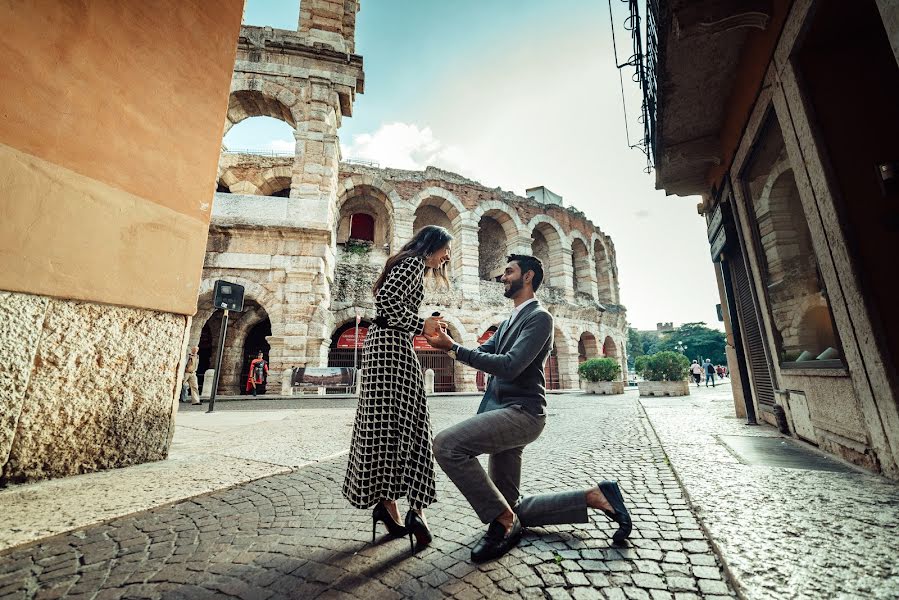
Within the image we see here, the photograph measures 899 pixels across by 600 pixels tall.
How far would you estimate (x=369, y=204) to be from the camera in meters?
17.6

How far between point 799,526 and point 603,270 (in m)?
22.4

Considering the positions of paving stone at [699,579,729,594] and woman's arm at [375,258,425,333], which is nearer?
paving stone at [699,579,729,594]

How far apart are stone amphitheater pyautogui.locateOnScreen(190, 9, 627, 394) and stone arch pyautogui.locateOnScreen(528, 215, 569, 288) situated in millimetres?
67

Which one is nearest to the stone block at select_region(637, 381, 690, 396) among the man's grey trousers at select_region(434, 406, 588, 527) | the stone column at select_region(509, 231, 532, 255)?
the stone column at select_region(509, 231, 532, 255)

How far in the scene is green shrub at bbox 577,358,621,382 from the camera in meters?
13.1

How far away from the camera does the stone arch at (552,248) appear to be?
59.4ft

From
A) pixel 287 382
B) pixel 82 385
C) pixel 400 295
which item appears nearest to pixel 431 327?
pixel 400 295

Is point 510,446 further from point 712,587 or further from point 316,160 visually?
point 316,160

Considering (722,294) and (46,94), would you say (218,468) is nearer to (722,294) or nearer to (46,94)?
(46,94)

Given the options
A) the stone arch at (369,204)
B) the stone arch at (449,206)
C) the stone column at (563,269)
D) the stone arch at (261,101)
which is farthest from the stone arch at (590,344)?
the stone arch at (261,101)

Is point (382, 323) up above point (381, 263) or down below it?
below

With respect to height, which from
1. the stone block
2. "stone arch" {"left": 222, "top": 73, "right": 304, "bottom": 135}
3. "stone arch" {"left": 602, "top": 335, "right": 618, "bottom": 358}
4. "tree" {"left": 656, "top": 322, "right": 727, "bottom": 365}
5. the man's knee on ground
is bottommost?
the stone block

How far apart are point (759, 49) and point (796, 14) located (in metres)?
0.80

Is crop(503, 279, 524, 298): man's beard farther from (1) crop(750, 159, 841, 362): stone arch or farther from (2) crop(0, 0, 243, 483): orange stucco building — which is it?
(2) crop(0, 0, 243, 483): orange stucco building
